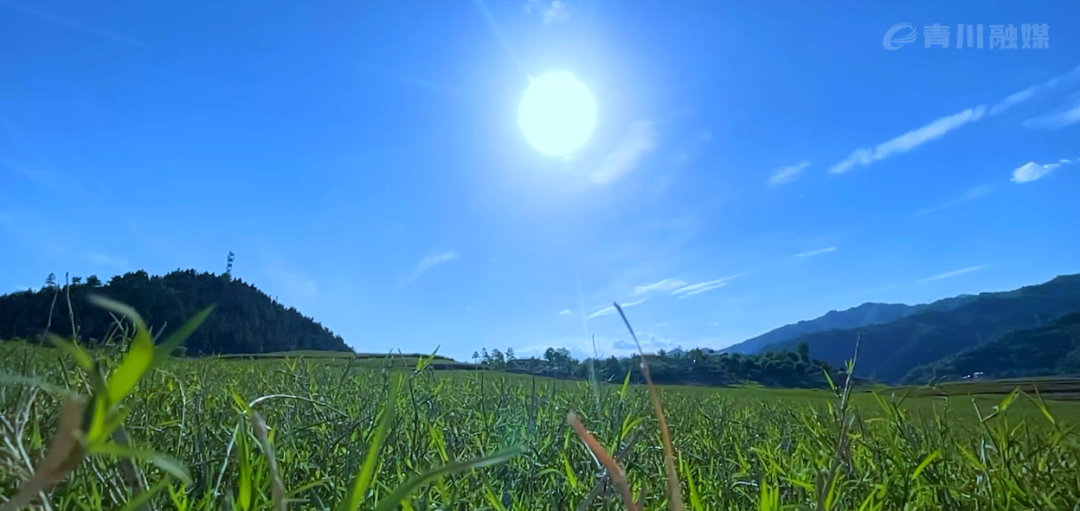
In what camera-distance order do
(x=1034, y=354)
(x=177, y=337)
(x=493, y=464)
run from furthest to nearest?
(x=1034, y=354) < (x=493, y=464) < (x=177, y=337)

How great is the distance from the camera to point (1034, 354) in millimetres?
96250

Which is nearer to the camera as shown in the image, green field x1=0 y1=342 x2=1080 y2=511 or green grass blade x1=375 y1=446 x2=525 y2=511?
green grass blade x1=375 y1=446 x2=525 y2=511

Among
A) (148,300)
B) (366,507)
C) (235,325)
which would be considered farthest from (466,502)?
(235,325)

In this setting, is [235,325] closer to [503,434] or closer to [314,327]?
[314,327]

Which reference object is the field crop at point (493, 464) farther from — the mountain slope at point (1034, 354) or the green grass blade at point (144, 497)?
the mountain slope at point (1034, 354)

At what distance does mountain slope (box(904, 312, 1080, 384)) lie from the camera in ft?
279

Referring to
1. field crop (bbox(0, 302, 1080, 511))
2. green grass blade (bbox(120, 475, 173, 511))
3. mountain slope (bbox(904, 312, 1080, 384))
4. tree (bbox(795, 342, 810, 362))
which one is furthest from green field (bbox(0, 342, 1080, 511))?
mountain slope (bbox(904, 312, 1080, 384))

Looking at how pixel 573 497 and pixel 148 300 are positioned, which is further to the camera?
pixel 148 300

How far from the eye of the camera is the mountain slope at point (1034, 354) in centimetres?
8506

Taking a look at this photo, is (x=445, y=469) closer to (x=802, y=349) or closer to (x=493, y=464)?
(x=493, y=464)

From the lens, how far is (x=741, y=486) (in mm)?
2277

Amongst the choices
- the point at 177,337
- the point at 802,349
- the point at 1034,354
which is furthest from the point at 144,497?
the point at 1034,354

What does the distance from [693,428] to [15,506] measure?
13.0ft

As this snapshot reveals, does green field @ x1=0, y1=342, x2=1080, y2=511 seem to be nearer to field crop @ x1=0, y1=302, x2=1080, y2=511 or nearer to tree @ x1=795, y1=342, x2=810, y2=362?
field crop @ x1=0, y1=302, x2=1080, y2=511
